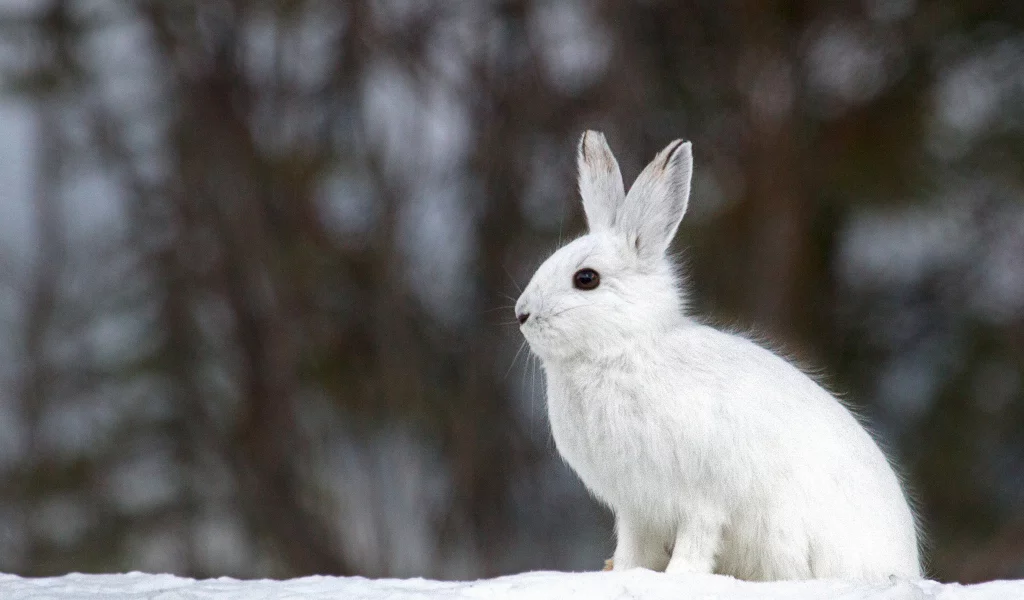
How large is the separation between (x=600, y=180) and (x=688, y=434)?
2.59 feet

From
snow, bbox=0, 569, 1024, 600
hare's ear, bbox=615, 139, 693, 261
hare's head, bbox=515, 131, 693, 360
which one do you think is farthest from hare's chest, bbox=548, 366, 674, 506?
hare's ear, bbox=615, 139, 693, 261

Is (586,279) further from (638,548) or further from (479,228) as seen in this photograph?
(479,228)

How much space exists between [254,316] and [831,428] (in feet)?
16.9

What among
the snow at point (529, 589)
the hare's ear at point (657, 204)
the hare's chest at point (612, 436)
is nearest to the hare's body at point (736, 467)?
the hare's chest at point (612, 436)

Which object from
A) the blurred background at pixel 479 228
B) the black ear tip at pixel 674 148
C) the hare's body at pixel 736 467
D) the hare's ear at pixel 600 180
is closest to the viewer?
the hare's body at pixel 736 467

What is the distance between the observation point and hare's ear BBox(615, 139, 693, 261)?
3.00 m

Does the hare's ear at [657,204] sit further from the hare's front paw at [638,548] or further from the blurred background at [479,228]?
the blurred background at [479,228]

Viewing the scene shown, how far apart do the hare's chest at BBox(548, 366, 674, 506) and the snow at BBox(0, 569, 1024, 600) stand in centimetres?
22

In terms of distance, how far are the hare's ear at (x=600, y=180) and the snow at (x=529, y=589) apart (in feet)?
3.08

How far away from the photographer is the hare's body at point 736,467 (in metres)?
2.72

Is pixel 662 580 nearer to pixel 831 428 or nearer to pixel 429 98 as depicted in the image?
pixel 831 428

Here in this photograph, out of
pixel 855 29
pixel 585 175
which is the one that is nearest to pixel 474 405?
pixel 855 29

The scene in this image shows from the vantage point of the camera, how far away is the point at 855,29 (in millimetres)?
7598

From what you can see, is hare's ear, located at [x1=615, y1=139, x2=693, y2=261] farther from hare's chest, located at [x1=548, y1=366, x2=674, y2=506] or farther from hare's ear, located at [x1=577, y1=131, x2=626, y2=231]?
hare's chest, located at [x1=548, y1=366, x2=674, y2=506]
